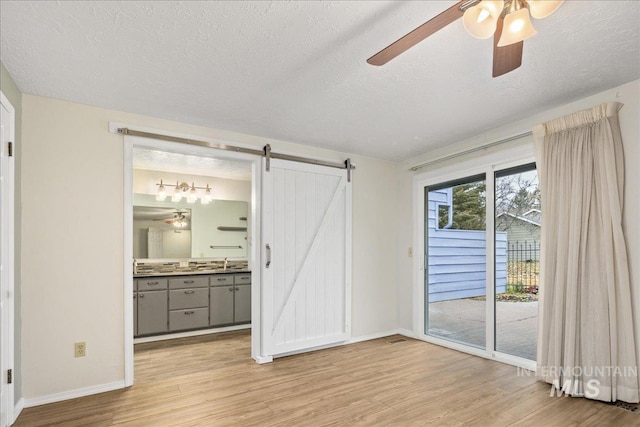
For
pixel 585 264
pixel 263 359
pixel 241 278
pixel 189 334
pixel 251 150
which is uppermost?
pixel 251 150

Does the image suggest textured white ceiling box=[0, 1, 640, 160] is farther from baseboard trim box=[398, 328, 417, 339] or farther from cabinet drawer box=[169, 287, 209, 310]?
baseboard trim box=[398, 328, 417, 339]

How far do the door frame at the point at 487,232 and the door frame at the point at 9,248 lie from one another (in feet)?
13.0

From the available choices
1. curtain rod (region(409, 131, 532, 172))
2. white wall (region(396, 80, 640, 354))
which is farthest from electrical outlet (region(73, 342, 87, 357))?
white wall (region(396, 80, 640, 354))

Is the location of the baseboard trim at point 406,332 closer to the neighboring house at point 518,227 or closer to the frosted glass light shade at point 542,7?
the neighboring house at point 518,227

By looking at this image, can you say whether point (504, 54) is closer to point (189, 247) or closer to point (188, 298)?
point (188, 298)

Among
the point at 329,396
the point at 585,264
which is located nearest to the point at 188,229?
the point at 329,396

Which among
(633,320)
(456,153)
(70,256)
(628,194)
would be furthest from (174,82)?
(633,320)

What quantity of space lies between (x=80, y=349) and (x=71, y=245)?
85 cm

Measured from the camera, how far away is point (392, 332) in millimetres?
4641

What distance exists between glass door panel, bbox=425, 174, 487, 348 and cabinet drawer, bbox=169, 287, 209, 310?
3.03 m

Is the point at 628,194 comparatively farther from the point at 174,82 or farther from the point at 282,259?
the point at 174,82

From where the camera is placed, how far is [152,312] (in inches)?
175

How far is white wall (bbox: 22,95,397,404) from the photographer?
104 inches

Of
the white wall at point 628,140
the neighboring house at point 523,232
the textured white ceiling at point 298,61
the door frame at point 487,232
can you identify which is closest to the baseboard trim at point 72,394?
the textured white ceiling at point 298,61
